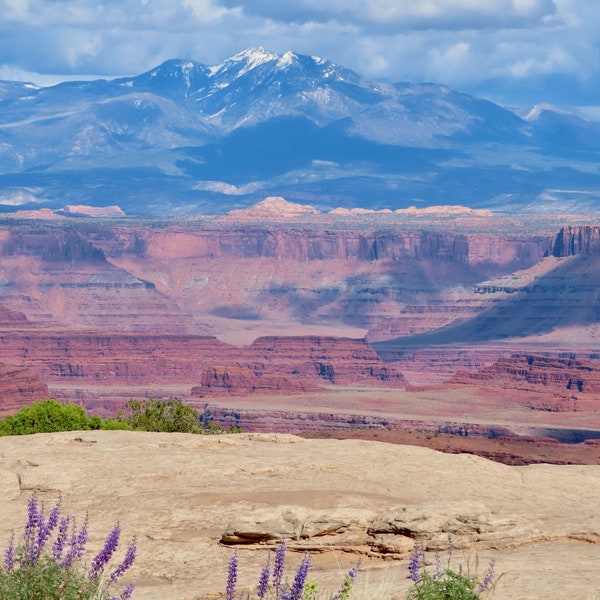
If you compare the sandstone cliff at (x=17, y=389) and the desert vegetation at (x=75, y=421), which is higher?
Answer: the sandstone cliff at (x=17, y=389)

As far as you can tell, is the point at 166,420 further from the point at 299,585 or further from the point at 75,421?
the point at 299,585

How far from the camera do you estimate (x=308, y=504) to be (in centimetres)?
2892

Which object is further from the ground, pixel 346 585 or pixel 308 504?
pixel 308 504

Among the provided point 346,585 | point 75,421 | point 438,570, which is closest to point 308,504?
point 438,570

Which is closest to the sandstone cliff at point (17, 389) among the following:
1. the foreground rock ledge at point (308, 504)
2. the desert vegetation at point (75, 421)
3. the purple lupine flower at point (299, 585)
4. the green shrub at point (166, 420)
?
the green shrub at point (166, 420)

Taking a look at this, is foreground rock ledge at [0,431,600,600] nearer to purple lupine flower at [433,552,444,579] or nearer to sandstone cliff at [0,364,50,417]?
purple lupine flower at [433,552,444,579]

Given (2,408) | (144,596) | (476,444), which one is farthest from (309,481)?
(2,408)

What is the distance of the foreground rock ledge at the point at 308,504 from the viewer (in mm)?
26047

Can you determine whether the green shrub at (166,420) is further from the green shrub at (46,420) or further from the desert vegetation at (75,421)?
the green shrub at (46,420)

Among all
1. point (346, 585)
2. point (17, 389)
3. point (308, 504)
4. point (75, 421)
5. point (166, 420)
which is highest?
point (17, 389)

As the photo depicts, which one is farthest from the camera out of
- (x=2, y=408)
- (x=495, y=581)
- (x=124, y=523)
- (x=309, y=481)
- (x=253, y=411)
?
(x=253, y=411)

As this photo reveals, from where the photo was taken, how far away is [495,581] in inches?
909

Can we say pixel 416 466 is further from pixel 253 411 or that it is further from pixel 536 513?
pixel 253 411

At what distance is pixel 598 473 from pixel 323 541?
1059cm
